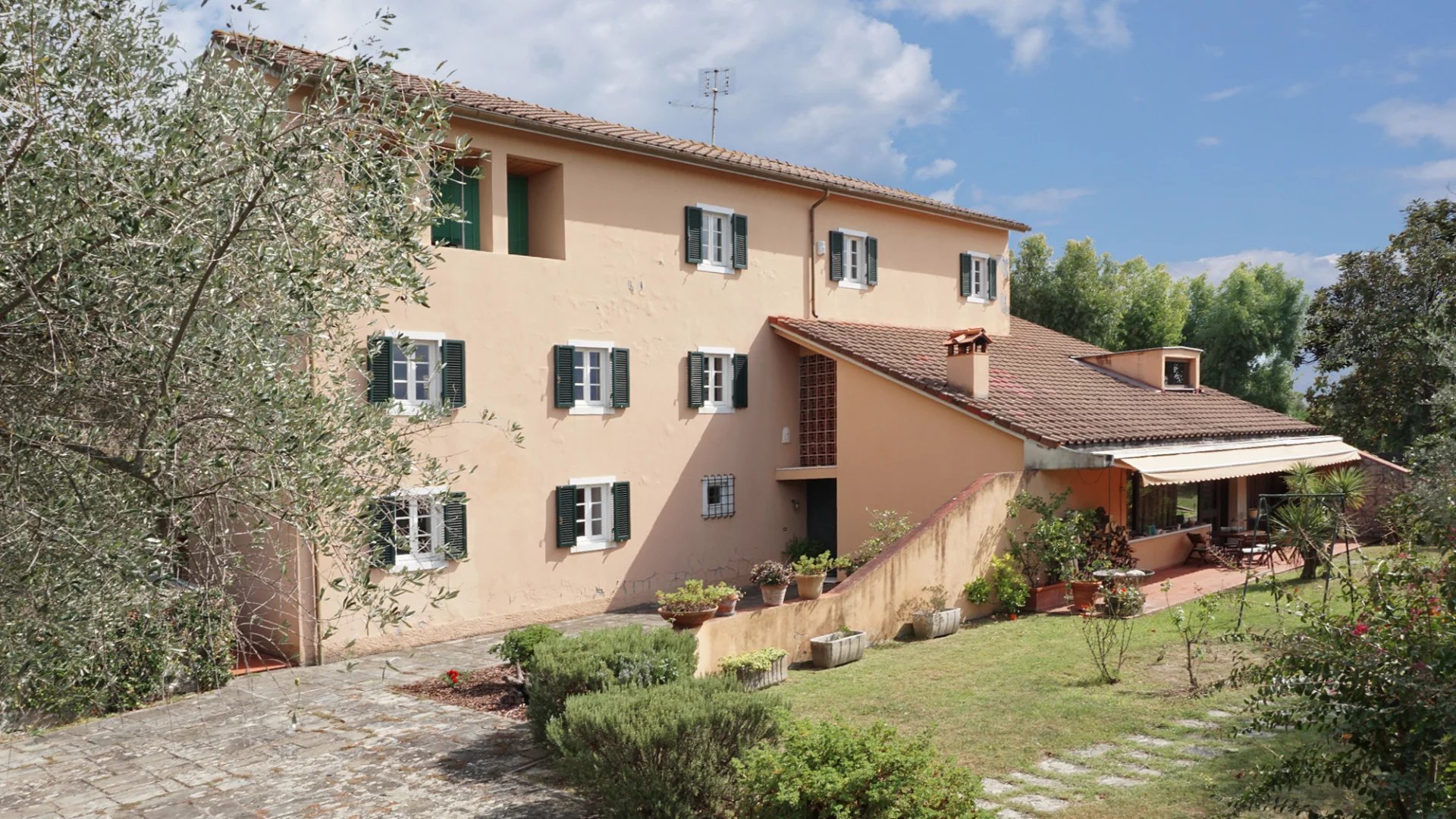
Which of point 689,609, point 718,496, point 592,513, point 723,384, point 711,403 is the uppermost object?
point 723,384

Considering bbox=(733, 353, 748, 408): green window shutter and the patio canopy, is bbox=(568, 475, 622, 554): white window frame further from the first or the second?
the patio canopy

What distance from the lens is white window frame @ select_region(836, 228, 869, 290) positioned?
24.5 metres

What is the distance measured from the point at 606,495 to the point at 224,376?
14681 mm

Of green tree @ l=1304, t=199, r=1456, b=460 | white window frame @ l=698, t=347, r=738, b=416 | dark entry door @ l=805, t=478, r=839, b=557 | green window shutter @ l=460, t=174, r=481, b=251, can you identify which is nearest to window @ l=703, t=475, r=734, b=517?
white window frame @ l=698, t=347, r=738, b=416

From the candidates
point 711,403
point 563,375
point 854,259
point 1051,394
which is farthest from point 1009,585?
point 854,259

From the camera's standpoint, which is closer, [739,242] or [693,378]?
[693,378]

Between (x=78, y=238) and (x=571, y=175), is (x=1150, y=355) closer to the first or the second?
(x=571, y=175)

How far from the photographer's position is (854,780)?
6445 millimetres

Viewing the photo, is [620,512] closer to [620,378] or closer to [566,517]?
[566,517]

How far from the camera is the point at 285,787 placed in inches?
387

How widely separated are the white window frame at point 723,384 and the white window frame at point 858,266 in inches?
164

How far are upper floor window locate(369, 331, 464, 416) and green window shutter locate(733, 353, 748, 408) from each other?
6654 mm

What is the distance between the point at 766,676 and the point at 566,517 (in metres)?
6.82

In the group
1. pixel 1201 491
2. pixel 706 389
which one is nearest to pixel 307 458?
pixel 706 389
